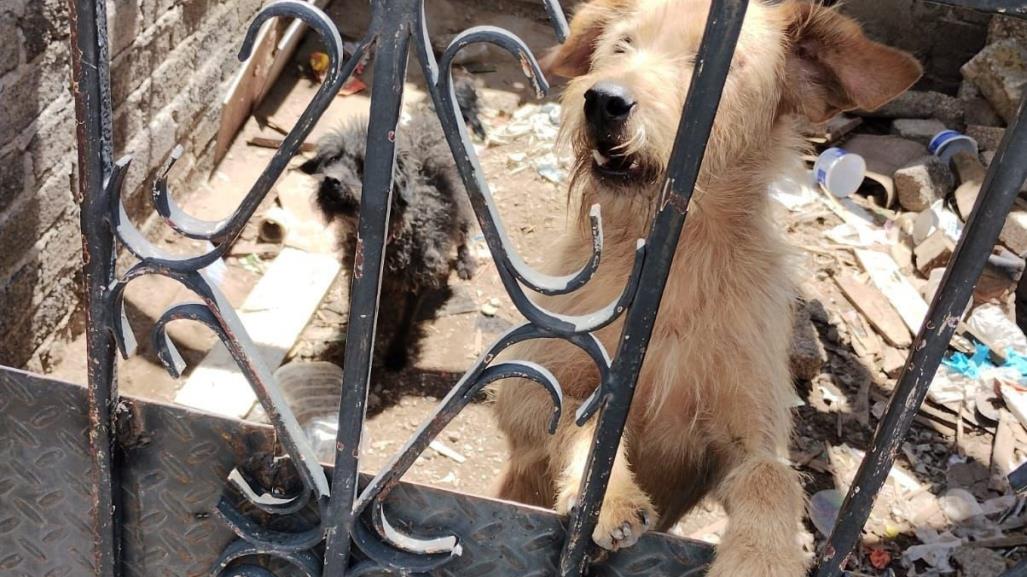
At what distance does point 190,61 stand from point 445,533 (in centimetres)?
454

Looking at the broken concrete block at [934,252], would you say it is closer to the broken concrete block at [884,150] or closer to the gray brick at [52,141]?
the broken concrete block at [884,150]

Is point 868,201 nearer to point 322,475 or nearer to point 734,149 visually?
point 734,149

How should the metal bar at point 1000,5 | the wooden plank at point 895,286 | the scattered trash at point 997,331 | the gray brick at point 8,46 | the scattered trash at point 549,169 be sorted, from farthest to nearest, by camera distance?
the scattered trash at point 549,169 < the wooden plank at point 895,286 < the scattered trash at point 997,331 < the gray brick at point 8,46 < the metal bar at point 1000,5

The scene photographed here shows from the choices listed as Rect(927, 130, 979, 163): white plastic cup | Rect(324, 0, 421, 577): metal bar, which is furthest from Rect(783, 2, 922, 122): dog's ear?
Rect(927, 130, 979, 163): white plastic cup

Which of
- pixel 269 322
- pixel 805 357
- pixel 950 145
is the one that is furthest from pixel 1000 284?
pixel 269 322

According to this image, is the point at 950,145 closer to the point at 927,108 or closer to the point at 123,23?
the point at 927,108

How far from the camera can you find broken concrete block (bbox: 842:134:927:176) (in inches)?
265

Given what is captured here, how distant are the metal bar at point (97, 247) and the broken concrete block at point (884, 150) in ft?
19.7

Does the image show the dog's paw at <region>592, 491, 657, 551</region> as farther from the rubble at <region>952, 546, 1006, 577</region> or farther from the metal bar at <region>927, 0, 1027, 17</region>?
the rubble at <region>952, 546, 1006, 577</region>

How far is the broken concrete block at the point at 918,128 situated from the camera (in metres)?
7.02

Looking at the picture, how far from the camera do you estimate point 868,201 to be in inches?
260

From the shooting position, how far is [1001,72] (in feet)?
23.1

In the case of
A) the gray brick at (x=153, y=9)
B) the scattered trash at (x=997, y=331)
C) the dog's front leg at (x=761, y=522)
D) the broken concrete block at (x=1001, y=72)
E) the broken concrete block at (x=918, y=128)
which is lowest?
the scattered trash at (x=997, y=331)

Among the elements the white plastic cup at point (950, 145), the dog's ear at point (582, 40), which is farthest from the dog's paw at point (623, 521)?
the white plastic cup at point (950, 145)
